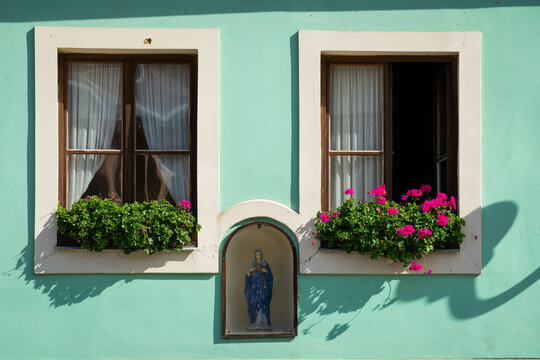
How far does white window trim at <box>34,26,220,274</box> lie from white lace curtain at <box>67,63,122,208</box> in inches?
10.8

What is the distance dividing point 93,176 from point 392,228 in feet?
9.75

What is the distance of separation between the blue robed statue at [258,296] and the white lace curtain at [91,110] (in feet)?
6.20

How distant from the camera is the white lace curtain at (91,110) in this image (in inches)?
303

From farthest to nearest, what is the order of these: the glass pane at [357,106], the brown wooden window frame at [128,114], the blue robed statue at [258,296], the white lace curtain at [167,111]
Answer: the glass pane at [357,106] → the white lace curtain at [167,111] → the brown wooden window frame at [128,114] → the blue robed statue at [258,296]

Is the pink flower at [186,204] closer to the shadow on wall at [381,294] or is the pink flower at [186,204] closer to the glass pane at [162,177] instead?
the glass pane at [162,177]

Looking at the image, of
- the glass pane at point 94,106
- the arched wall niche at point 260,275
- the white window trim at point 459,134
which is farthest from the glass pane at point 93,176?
the white window trim at point 459,134

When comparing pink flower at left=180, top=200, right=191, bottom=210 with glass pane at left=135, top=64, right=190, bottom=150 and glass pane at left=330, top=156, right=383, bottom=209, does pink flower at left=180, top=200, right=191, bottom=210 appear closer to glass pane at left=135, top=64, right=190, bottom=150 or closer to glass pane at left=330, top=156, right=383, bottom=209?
glass pane at left=135, top=64, right=190, bottom=150

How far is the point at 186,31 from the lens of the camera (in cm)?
747

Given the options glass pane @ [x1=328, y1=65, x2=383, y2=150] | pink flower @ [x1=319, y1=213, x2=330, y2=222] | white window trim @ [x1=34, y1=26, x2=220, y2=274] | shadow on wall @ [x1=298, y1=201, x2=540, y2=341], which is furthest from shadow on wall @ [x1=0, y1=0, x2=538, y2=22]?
shadow on wall @ [x1=298, y1=201, x2=540, y2=341]

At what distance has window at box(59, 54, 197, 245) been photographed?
7680mm

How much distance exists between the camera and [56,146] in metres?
7.43

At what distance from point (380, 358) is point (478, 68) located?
296 centimetres

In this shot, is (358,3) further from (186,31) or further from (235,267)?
(235,267)

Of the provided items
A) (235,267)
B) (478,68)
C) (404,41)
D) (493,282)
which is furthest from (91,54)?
(493,282)
